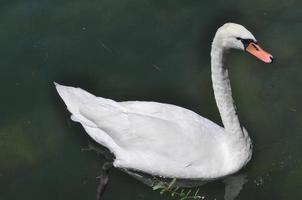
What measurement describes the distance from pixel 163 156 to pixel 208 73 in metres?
1.82

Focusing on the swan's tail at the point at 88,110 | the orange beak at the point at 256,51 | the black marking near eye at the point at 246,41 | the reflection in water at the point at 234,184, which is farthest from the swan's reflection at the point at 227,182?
the black marking near eye at the point at 246,41

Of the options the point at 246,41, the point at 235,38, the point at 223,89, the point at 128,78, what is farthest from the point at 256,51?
the point at 128,78

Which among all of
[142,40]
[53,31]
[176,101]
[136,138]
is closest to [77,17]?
[53,31]

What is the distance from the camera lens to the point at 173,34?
9.02 meters

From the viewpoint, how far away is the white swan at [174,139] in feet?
23.0

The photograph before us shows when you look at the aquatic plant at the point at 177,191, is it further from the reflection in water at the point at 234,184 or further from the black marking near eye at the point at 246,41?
the black marking near eye at the point at 246,41

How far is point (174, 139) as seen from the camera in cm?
698

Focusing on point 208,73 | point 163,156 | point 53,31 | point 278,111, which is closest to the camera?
point 163,156

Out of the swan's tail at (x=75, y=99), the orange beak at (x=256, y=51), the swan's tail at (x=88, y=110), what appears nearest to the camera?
the orange beak at (x=256, y=51)

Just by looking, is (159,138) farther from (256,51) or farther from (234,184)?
(256,51)

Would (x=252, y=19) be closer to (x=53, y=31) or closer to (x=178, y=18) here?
(x=178, y=18)

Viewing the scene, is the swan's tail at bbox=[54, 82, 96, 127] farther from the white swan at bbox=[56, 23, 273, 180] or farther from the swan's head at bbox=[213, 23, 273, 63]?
the swan's head at bbox=[213, 23, 273, 63]

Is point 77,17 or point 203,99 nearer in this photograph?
point 203,99

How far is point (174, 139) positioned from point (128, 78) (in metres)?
1.83
